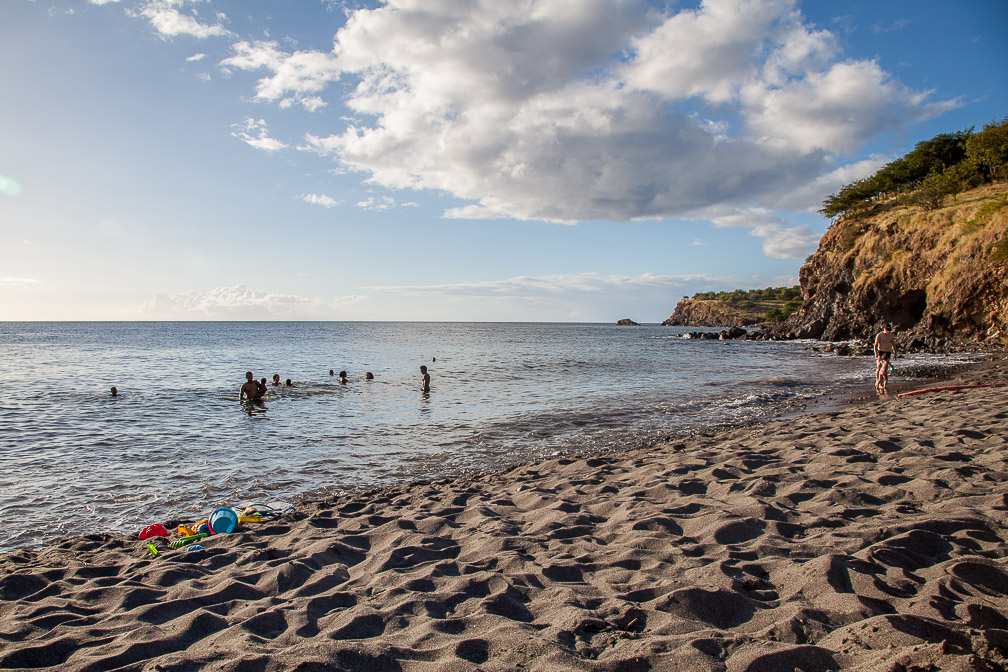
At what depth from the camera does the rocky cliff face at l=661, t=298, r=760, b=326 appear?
111m

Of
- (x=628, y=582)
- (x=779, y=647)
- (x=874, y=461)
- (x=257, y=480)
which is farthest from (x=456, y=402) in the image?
(x=779, y=647)

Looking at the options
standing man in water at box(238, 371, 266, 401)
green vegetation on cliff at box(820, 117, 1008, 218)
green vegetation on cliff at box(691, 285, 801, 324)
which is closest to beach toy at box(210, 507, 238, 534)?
standing man in water at box(238, 371, 266, 401)

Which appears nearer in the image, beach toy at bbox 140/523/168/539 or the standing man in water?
beach toy at bbox 140/523/168/539

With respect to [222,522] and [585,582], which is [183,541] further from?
[585,582]

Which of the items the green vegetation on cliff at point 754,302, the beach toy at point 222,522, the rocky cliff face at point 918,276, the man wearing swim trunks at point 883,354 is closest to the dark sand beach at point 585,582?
the beach toy at point 222,522

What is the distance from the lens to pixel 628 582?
12.6ft

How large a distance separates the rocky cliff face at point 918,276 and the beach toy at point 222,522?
3535cm

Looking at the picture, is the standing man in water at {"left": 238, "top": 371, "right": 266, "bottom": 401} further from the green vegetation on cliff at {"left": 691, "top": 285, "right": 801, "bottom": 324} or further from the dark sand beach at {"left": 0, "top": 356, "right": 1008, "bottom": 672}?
the green vegetation on cliff at {"left": 691, "top": 285, "right": 801, "bottom": 324}

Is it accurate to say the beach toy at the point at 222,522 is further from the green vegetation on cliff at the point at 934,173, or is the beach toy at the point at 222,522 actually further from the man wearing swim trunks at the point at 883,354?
the green vegetation on cliff at the point at 934,173

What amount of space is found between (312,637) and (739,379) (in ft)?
72.5

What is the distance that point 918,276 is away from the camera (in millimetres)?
34188

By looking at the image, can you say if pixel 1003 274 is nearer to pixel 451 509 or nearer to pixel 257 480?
pixel 451 509

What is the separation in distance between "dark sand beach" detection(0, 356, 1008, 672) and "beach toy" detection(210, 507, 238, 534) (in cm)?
26

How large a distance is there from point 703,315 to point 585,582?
14049 centimetres
